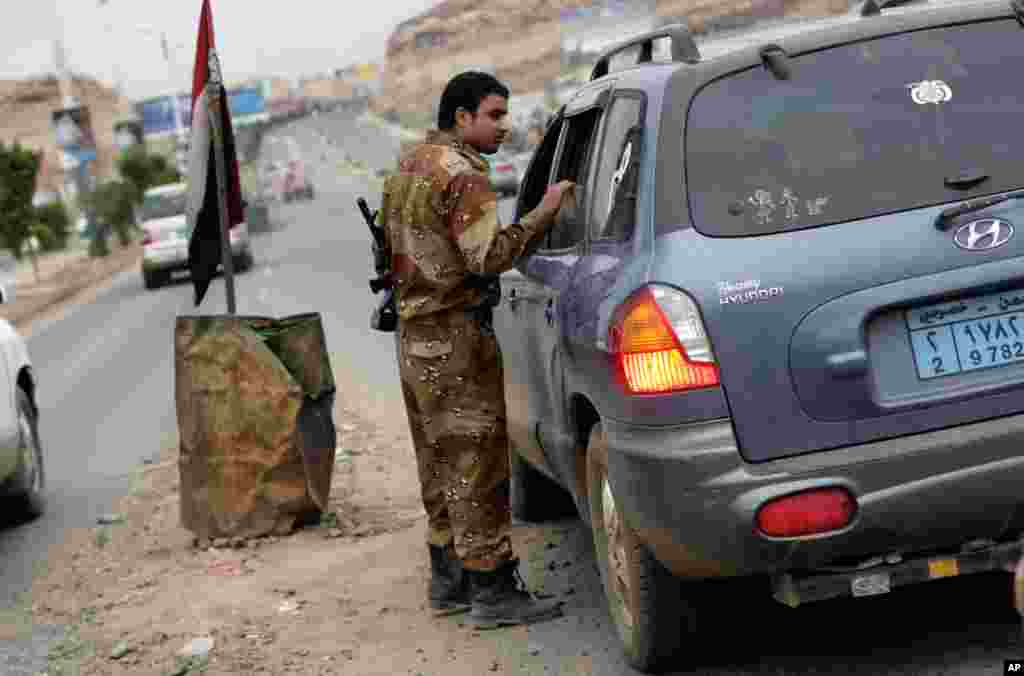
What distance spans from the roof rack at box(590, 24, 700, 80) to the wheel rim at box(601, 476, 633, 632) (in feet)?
3.96

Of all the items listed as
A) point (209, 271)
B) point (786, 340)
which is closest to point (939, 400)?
point (786, 340)

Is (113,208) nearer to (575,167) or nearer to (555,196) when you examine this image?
(575,167)

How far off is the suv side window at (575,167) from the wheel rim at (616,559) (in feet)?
2.66

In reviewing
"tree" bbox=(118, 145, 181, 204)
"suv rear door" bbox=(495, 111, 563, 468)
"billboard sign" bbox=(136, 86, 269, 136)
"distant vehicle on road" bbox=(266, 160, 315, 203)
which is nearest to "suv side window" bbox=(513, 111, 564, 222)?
"suv rear door" bbox=(495, 111, 563, 468)

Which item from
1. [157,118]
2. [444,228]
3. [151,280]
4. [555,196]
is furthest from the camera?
[157,118]

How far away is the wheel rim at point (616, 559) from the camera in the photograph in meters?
5.01

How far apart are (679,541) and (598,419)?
0.77 meters

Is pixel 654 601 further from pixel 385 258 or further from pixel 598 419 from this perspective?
A: pixel 385 258

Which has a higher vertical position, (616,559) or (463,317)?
(463,317)

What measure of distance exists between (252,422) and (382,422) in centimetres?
408

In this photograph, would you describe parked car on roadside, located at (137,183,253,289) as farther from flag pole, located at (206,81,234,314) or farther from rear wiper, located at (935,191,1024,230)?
rear wiper, located at (935,191,1024,230)

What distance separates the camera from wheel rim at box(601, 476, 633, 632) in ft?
16.4

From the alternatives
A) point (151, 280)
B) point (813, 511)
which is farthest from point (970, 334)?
point (151, 280)

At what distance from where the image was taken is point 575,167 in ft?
19.6
